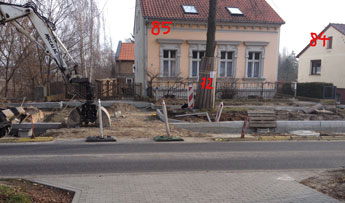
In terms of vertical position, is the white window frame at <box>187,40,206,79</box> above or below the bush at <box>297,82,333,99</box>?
above

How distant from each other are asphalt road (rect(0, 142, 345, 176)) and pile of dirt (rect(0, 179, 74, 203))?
0.93 m

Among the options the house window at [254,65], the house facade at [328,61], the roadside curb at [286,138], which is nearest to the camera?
the roadside curb at [286,138]

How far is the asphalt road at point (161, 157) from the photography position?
684 centimetres

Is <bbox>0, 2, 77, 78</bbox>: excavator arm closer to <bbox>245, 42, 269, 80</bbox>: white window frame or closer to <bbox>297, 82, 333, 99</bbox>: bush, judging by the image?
<bbox>245, 42, 269, 80</bbox>: white window frame

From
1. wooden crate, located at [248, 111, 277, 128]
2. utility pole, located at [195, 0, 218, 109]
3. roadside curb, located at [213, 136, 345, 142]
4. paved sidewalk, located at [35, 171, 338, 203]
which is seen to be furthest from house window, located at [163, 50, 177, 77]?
paved sidewalk, located at [35, 171, 338, 203]

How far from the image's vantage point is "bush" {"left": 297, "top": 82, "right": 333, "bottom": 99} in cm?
2167

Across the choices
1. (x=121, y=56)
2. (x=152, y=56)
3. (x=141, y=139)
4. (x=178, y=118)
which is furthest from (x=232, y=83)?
(x=121, y=56)

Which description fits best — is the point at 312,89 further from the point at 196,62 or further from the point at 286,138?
the point at 286,138

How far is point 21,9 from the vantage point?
9445 millimetres

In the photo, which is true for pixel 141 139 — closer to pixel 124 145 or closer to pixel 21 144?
pixel 124 145

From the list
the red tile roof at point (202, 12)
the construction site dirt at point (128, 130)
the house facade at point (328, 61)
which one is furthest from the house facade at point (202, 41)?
the house facade at point (328, 61)

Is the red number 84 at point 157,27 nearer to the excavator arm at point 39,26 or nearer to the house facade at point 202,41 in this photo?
the house facade at point 202,41

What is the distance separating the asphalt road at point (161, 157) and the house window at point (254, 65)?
13225 mm

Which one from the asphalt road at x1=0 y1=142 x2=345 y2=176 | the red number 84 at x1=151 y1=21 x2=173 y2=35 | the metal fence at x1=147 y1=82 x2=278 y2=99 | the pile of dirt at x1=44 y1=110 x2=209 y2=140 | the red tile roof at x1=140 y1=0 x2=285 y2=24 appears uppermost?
the red tile roof at x1=140 y1=0 x2=285 y2=24
